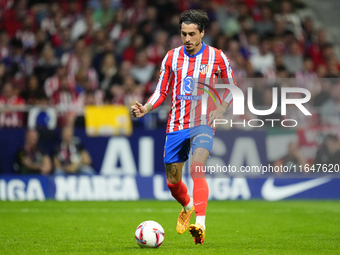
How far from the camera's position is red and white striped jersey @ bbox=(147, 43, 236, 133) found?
21.6ft

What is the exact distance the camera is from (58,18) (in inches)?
588

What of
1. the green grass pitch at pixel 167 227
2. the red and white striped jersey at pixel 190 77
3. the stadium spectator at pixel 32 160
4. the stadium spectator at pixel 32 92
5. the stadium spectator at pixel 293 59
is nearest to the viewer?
the green grass pitch at pixel 167 227

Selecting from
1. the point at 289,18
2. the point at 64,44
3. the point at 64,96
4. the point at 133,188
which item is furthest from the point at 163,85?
the point at 289,18

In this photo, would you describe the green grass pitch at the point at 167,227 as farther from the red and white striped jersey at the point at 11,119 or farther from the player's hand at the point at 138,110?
the red and white striped jersey at the point at 11,119

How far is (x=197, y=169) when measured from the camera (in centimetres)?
614

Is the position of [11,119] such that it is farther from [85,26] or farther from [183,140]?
[183,140]

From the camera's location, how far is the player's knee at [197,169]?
242 inches

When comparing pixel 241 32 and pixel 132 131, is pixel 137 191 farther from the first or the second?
pixel 241 32

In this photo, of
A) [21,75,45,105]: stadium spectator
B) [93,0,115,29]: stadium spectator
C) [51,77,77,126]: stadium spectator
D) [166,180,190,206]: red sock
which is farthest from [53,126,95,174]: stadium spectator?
[166,180,190,206]: red sock

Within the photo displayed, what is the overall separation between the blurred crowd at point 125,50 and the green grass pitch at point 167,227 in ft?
7.87

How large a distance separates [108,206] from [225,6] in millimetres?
7928

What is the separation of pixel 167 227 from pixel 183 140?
1951 mm

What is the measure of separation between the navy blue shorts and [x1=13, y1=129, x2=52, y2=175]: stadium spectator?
20.4ft

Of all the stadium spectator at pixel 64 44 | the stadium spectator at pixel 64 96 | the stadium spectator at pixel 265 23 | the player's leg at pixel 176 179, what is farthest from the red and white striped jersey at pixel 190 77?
the stadium spectator at pixel 265 23
